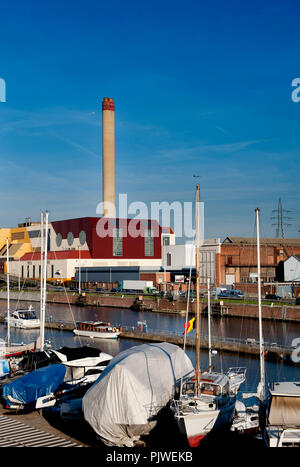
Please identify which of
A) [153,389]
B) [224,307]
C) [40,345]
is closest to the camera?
[153,389]

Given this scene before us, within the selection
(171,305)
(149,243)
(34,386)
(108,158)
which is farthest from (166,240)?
(34,386)

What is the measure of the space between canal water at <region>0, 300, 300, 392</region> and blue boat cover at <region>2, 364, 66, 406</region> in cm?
827

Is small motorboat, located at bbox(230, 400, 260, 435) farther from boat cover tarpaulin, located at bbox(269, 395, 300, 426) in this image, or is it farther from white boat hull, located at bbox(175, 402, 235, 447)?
boat cover tarpaulin, located at bbox(269, 395, 300, 426)

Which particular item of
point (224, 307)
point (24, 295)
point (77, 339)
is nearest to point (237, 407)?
point (77, 339)

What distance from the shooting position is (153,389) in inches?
607

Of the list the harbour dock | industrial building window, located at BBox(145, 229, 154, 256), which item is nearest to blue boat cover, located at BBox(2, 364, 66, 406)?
the harbour dock

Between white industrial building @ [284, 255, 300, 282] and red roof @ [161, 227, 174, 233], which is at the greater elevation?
red roof @ [161, 227, 174, 233]

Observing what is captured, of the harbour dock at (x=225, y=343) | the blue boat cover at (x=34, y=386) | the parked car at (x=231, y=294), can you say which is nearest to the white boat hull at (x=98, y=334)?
the harbour dock at (x=225, y=343)

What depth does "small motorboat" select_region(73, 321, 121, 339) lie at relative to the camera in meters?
38.8

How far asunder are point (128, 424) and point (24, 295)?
200ft

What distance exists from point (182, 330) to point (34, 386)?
2475 cm

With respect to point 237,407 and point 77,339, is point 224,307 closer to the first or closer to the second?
point 77,339
